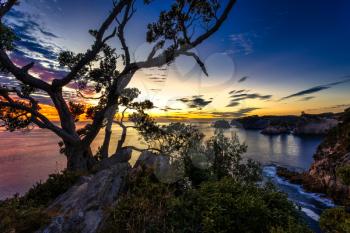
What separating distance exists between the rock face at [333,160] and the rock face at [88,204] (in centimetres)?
4882

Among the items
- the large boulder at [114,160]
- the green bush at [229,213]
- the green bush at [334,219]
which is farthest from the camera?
the large boulder at [114,160]

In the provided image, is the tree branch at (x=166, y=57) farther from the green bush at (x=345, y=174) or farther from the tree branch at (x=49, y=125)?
the green bush at (x=345, y=174)

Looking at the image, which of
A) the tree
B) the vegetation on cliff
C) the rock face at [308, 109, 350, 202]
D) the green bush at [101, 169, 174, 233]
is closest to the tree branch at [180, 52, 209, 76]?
the tree

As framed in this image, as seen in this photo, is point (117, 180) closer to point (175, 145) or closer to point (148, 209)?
point (148, 209)

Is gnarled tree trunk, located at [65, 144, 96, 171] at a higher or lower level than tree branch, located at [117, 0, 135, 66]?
lower

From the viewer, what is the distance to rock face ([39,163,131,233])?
6.80 meters

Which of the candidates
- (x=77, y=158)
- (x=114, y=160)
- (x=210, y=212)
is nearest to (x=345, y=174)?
(x=210, y=212)

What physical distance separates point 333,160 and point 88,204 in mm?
60330

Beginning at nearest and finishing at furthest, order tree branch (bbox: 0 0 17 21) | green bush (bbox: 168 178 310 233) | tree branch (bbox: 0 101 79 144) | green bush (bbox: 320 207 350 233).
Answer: green bush (bbox: 320 207 350 233) < green bush (bbox: 168 178 310 233) < tree branch (bbox: 0 0 17 21) < tree branch (bbox: 0 101 79 144)

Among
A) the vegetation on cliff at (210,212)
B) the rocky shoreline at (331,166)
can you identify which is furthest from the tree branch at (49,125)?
the rocky shoreline at (331,166)

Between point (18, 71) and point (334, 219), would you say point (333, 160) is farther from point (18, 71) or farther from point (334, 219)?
point (18, 71)

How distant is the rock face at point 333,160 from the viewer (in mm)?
47531

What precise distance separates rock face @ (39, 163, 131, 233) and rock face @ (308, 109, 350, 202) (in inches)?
1922

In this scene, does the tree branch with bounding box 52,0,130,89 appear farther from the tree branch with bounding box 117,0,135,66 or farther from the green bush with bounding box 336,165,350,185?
the green bush with bounding box 336,165,350,185
